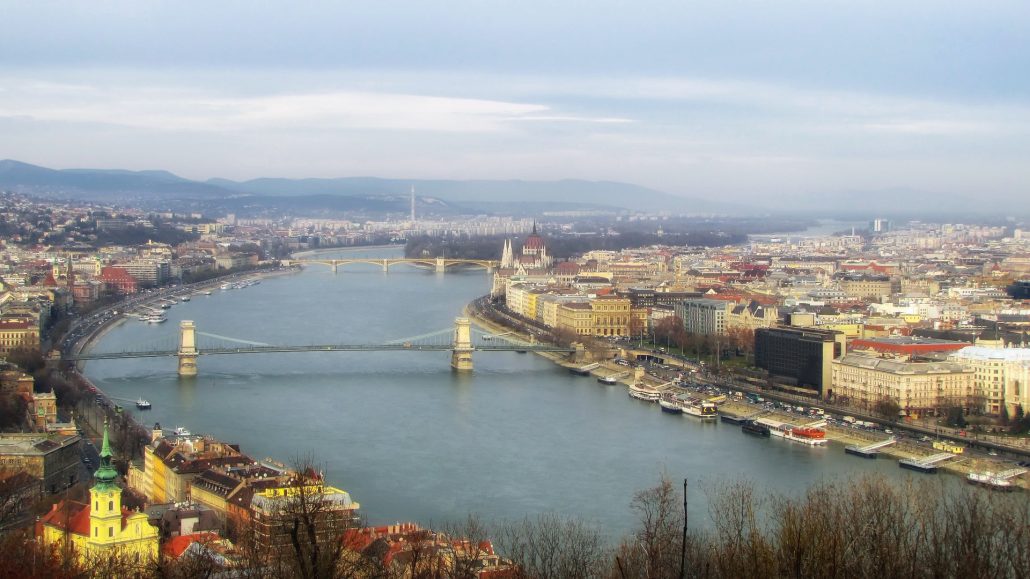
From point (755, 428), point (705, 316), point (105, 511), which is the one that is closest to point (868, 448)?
point (755, 428)

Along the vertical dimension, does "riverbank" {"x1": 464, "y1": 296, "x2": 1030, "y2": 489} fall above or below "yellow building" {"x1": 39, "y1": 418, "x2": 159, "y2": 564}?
below

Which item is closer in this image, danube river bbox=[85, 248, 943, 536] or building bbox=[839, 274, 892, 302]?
danube river bbox=[85, 248, 943, 536]

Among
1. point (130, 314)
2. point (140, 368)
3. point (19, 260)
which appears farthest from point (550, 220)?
point (140, 368)

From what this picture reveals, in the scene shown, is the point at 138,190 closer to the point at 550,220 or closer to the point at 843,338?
the point at 550,220

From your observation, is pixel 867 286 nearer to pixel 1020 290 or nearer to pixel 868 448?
pixel 1020 290

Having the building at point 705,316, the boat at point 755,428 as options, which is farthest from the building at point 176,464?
the building at point 705,316

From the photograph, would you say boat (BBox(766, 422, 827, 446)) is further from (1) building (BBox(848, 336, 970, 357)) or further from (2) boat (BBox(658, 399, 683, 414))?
(1) building (BBox(848, 336, 970, 357))

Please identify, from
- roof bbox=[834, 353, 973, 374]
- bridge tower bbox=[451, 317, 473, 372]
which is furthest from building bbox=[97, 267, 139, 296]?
roof bbox=[834, 353, 973, 374]
